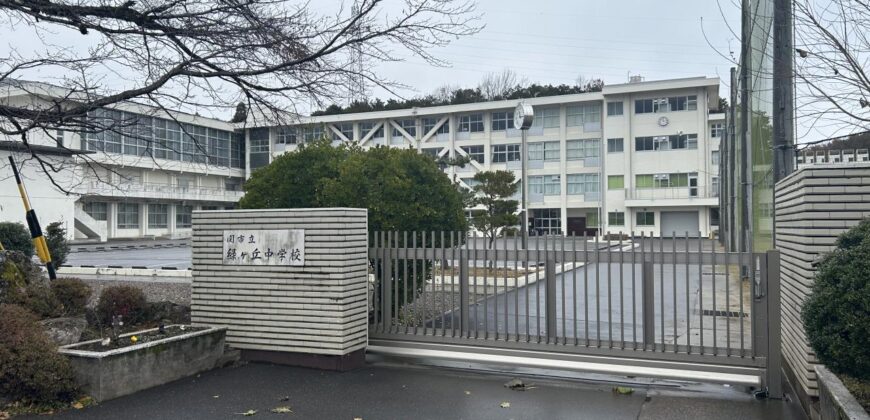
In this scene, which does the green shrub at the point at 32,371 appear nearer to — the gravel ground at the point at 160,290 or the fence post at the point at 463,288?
the fence post at the point at 463,288

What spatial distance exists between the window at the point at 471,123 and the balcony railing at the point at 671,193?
14227 mm

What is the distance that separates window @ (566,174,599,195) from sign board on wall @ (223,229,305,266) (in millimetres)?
47463

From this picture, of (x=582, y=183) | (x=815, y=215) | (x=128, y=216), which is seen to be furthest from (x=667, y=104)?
(x=815, y=215)

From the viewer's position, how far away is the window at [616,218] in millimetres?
51438

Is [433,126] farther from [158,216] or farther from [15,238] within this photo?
[15,238]

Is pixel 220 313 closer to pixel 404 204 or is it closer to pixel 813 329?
pixel 404 204

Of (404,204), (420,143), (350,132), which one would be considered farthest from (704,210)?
(404,204)

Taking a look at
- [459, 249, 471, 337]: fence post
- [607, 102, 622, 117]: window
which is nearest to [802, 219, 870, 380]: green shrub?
[459, 249, 471, 337]: fence post

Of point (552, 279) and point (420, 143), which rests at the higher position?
point (420, 143)

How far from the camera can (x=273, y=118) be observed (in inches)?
333

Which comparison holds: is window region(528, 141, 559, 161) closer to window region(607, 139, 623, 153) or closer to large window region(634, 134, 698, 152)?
window region(607, 139, 623, 153)

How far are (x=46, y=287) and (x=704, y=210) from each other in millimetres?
49057

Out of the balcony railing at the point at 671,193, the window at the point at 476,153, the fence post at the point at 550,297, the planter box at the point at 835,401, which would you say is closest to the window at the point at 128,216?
the window at the point at 476,153

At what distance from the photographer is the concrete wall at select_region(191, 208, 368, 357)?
727cm
